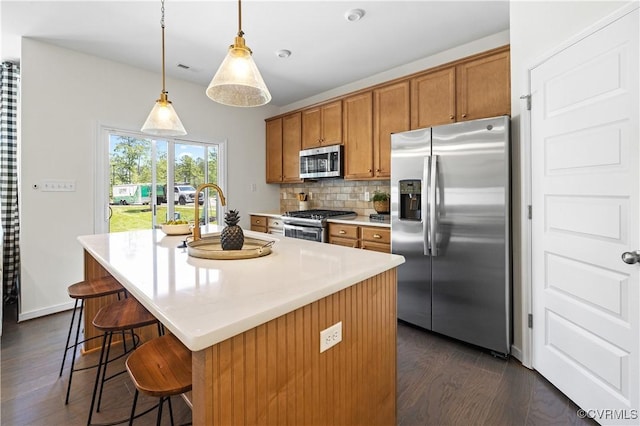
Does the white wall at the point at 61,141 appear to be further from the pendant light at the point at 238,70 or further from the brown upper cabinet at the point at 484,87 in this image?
the brown upper cabinet at the point at 484,87

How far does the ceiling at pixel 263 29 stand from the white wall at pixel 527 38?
46 cm

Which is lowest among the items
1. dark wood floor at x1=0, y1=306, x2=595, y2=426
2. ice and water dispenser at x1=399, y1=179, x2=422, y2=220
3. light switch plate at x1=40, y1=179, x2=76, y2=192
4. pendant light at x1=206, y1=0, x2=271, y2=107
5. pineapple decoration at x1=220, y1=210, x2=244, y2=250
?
dark wood floor at x1=0, y1=306, x2=595, y2=426

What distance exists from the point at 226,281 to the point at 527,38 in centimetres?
243

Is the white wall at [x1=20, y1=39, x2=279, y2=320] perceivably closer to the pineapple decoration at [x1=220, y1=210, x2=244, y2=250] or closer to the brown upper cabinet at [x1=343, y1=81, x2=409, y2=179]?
the brown upper cabinet at [x1=343, y1=81, x2=409, y2=179]

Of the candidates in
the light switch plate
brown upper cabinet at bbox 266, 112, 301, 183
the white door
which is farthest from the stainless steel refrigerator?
the light switch plate

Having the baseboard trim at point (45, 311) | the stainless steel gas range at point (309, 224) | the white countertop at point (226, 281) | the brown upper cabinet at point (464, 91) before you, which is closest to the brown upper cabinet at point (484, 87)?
the brown upper cabinet at point (464, 91)

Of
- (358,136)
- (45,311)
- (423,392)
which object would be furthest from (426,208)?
(45,311)

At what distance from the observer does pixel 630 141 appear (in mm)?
1424

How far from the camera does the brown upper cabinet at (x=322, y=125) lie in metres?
3.90

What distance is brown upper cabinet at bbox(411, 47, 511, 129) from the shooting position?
8.48ft

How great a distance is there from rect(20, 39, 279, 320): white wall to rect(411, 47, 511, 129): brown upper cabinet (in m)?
3.02

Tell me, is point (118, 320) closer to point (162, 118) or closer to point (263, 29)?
point (162, 118)

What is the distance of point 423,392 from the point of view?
74.0 inches

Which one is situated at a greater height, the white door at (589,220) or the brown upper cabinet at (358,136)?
the brown upper cabinet at (358,136)
